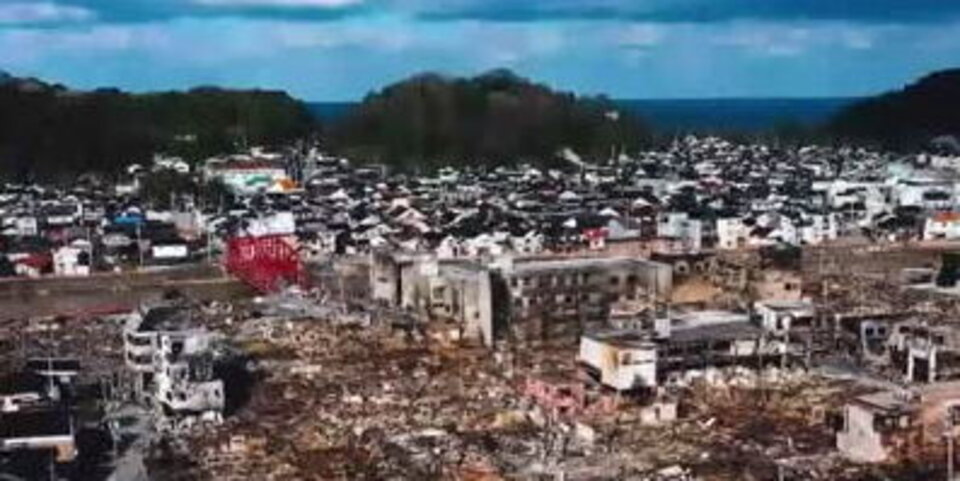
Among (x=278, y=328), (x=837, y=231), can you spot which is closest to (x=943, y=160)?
(x=837, y=231)

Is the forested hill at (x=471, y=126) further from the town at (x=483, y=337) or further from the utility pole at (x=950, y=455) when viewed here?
the utility pole at (x=950, y=455)

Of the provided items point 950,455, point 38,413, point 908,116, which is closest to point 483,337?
point 38,413

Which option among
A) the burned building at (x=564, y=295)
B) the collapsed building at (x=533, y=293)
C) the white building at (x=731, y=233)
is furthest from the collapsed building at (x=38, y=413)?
the white building at (x=731, y=233)

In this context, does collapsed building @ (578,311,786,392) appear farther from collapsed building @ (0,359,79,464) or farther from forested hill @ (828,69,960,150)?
forested hill @ (828,69,960,150)

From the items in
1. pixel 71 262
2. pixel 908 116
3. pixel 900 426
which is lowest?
pixel 900 426

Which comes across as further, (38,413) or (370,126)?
(370,126)

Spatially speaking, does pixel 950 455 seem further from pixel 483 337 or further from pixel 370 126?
pixel 370 126

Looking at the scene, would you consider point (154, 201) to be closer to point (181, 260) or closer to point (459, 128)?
point (181, 260)
